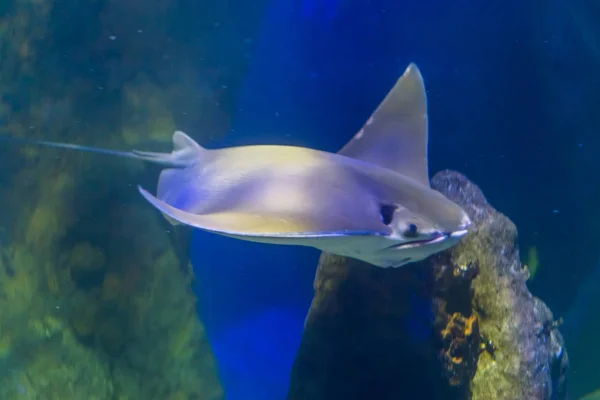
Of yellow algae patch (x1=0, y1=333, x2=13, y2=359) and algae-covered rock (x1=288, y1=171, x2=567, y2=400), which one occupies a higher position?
algae-covered rock (x1=288, y1=171, x2=567, y2=400)

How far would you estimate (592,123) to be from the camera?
215 inches

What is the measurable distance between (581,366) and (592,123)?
10.8 feet

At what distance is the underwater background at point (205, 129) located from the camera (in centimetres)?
455

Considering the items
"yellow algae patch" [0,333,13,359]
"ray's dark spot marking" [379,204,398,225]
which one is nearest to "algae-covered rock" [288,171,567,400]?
"ray's dark spot marking" [379,204,398,225]

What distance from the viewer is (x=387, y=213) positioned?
2.16m

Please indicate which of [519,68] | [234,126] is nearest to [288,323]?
[234,126]

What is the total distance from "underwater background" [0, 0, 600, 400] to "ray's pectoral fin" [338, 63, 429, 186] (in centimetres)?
216

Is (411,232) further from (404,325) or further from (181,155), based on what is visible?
(181,155)

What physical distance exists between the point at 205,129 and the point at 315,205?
3.86m

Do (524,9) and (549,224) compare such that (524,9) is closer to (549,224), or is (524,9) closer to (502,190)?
(502,190)

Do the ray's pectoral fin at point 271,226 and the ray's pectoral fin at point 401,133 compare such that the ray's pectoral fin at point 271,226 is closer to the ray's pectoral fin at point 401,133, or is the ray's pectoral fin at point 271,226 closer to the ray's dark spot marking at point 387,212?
the ray's dark spot marking at point 387,212

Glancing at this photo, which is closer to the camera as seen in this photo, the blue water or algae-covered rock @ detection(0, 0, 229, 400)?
algae-covered rock @ detection(0, 0, 229, 400)

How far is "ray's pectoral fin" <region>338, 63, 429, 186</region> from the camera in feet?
10.6

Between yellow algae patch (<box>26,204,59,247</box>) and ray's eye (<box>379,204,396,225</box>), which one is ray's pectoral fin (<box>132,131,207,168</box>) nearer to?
ray's eye (<box>379,204,396,225</box>)
